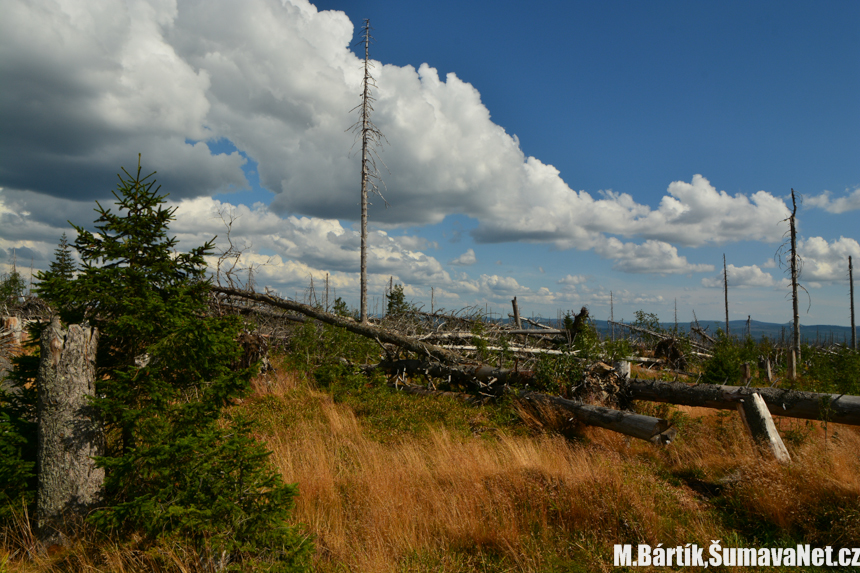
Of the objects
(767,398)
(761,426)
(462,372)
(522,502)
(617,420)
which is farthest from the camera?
(462,372)

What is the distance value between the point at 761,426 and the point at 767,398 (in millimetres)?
892

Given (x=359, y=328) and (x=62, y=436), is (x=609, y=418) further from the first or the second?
(x=359, y=328)

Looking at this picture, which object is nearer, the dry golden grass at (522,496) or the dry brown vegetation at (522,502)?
the dry brown vegetation at (522,502)

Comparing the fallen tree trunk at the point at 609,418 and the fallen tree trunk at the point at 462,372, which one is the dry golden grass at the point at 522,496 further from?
the fallen tree trunk at the point at 462,372

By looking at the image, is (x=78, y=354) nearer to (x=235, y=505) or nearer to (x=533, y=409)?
(x=235, y=505)

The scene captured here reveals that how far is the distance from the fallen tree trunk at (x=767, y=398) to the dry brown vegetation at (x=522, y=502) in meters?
0.53

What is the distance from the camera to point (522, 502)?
502 centimetres

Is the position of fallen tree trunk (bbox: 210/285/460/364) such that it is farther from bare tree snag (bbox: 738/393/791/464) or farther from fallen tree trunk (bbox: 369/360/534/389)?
bare tree snag (bbox: 738/393/791/464)

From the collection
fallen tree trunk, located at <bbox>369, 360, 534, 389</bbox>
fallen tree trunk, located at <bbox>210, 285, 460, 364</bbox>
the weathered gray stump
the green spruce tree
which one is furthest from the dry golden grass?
fallen tree trunk, located at <bbox>210, 285, 460, 364</bbox>

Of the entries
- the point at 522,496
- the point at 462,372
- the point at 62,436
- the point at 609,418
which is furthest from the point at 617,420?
the point at 62,436

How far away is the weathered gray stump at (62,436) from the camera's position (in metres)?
3.85

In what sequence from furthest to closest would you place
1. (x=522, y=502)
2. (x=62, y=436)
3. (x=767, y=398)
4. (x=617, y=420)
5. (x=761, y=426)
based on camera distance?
(x=767, y=398) < (x=617, y=420) < (x=761, y=426) < (x=522, y=502) < (x=62, y=436)

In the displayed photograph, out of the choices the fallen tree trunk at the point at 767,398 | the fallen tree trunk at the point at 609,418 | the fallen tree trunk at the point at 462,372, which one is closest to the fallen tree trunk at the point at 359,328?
the fallen tree trunk at the point at 462,372

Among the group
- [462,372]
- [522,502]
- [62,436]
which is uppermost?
[62,436]
